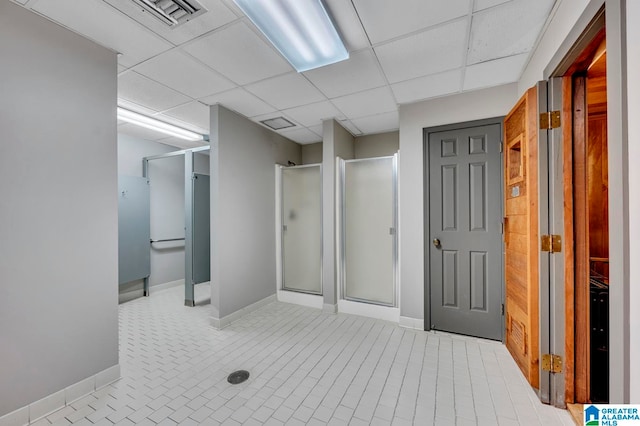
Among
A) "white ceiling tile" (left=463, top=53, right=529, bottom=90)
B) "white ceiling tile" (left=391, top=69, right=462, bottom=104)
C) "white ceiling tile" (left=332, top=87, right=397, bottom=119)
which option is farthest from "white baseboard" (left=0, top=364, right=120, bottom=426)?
"white ceiling tile" (left=463, top=53, right=529, bottom=90)

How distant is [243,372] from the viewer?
2.27m

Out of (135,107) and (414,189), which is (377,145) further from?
(135,107)

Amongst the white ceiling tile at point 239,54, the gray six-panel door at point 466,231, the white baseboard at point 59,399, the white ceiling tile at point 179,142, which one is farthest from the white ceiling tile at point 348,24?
the white ceiling tile at point 179,142

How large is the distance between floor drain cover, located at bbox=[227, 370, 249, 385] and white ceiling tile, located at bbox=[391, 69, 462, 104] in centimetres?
318

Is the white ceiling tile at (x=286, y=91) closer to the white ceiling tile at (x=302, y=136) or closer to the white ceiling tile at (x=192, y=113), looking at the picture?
the white ceiling tile at (x=192, y=113)

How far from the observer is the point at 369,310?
358 centimetres

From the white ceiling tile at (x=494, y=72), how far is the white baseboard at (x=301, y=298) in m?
3.36

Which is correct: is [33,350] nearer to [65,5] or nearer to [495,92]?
[65,5]

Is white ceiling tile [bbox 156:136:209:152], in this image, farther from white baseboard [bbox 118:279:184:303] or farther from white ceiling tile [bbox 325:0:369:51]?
white ceiling tile [bbox 325:0:369:51]

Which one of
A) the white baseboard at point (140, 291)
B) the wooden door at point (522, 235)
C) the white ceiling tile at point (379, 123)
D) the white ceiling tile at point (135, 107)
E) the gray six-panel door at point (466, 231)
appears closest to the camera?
the wooden door at point (522, 235)

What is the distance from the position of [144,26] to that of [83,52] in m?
0.59

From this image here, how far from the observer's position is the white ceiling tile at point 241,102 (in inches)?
116

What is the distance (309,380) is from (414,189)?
2.34m

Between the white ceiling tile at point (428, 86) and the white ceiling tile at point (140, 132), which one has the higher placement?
the white ceiling tile at point (140, 132)
